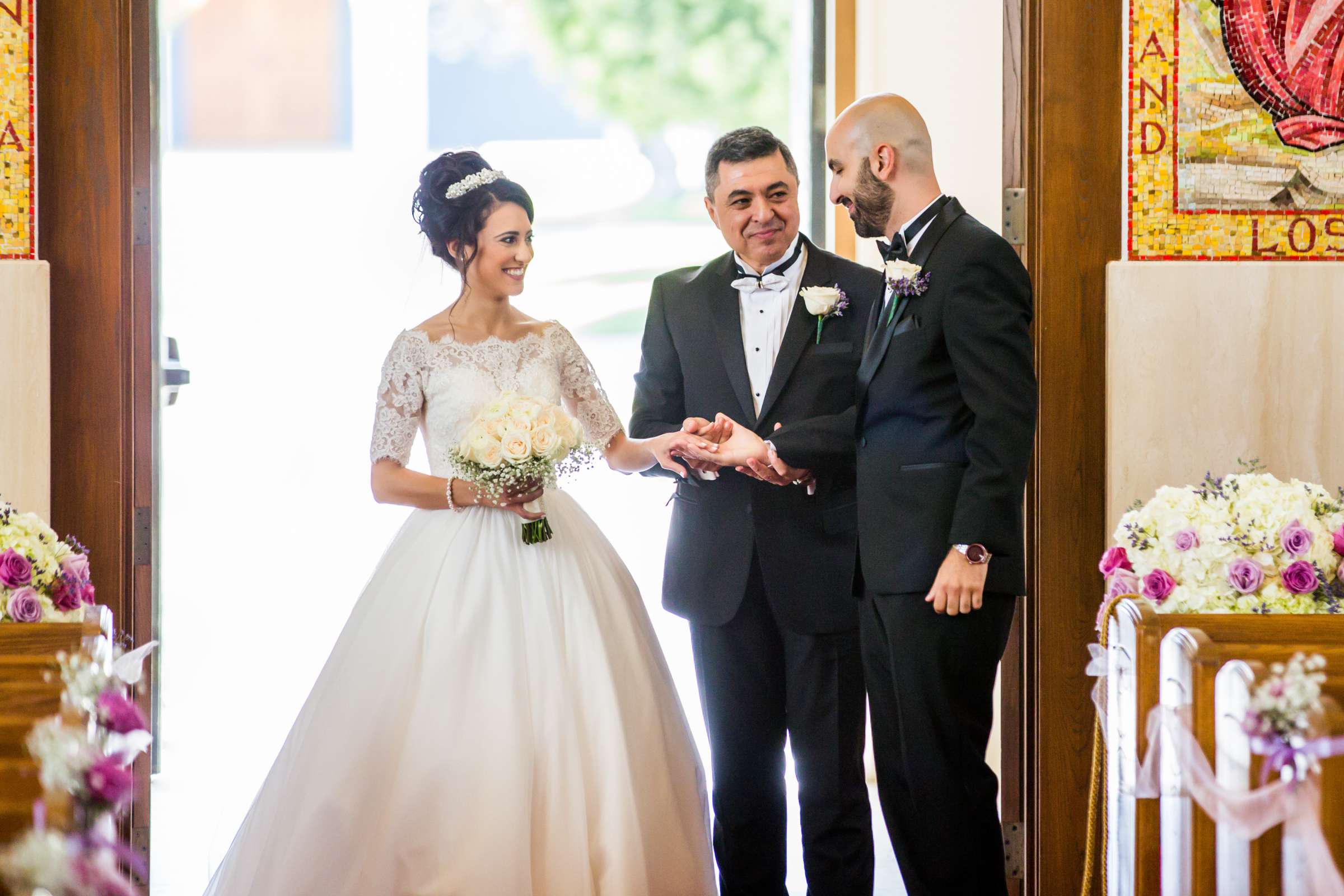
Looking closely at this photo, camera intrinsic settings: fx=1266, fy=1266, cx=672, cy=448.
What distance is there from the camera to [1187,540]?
2.51m

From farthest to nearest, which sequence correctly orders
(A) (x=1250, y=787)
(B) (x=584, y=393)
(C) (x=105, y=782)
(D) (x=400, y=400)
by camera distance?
(B) (x=584, y=393) < (D) (x=400, y=400) < (A) (x=1250, y=787) < (C) (x=105, y=782)

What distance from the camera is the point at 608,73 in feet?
16.0

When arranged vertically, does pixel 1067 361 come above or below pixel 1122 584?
above

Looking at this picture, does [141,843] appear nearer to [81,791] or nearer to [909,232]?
[81,791]

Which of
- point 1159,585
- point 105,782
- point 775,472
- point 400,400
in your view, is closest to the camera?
point 105,782

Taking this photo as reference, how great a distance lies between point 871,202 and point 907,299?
10.0 inches

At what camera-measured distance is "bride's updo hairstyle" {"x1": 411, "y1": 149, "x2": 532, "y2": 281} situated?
3162 mm

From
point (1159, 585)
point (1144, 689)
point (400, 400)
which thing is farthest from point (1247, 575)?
point (400, 400)

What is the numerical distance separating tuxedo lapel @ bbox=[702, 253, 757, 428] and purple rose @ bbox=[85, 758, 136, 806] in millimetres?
1879

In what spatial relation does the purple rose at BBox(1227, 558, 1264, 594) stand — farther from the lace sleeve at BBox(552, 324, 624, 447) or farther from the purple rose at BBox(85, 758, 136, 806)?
the purple rose at BBox(85, 758, 136, 806)

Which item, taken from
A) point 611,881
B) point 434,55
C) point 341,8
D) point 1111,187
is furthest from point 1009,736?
point 341,8

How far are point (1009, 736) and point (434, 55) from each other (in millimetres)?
3265

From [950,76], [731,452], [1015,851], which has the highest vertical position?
[950,76]

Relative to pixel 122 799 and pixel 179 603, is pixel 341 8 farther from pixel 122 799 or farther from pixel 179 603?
pixel 122 799
